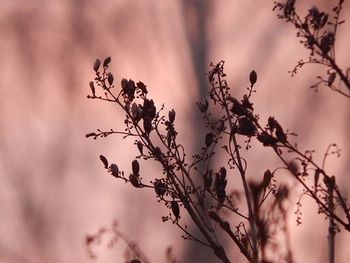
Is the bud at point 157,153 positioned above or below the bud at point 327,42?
below

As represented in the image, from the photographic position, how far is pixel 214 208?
1.24m

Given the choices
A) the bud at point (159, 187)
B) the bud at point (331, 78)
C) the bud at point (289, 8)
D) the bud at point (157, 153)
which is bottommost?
the bud at point (159, 187)

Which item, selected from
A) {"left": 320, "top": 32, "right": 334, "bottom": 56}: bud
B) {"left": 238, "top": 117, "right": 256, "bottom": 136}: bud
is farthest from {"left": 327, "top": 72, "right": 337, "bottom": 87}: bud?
{"left": 238, "top": 117, "right": 256, "bottom": 136}: bud

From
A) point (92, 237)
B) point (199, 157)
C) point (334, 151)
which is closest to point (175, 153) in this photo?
point (199, 157)

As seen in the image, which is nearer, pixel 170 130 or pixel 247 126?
pixel 247 126

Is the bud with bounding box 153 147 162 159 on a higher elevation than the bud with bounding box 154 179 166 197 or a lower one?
higher

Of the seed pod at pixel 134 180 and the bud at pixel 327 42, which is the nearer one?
the bud at pixel 327 42

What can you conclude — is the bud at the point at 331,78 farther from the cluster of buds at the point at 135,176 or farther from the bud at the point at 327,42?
the cluster of buds at the point at 135,176

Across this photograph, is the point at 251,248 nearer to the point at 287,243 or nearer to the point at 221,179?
the point at 221,179

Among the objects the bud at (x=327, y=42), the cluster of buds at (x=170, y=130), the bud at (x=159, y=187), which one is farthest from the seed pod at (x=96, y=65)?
the bud at (x=327, y=42)

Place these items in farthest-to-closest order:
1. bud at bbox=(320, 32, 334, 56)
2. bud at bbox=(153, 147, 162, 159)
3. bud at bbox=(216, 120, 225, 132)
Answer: bud at bbox=(216, 120, 225, 132)
bud at bbox=(153, 147, 162, 159)
bud at bbox=(320, 32, 334, 56)

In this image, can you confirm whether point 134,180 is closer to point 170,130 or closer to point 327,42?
point 170,130

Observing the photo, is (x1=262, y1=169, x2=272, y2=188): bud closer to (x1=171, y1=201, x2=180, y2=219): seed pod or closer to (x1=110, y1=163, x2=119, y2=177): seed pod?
(x1=171, y1=201, x2=180, y2=219): seed pod

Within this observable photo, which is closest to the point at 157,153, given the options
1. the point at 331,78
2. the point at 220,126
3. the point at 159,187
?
the point at 159,187
